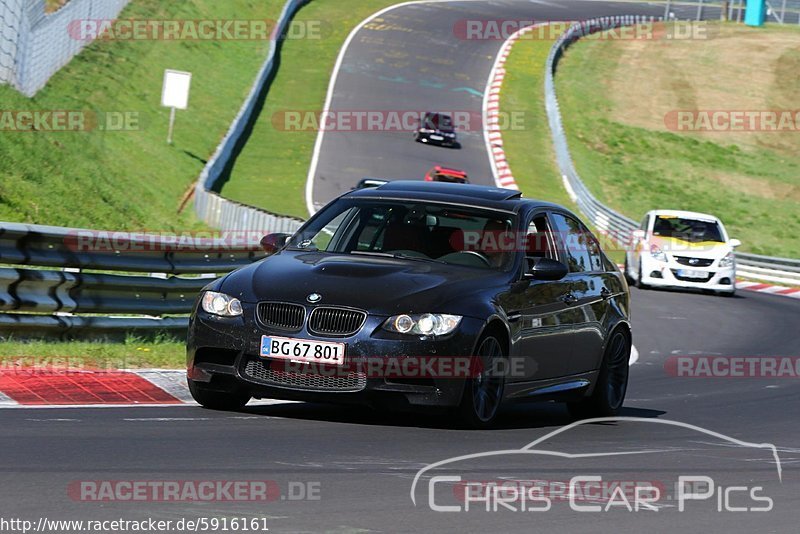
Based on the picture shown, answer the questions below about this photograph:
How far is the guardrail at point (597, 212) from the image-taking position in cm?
3469

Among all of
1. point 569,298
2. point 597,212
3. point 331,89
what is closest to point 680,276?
point 597,212

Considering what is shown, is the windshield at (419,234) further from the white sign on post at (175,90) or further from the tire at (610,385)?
the white sign on post at (175,90)

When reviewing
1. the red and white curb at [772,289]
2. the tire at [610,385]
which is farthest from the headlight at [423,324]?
the red and white curb at [772,289]

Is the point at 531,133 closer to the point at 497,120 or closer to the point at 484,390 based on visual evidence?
the point at 497,120

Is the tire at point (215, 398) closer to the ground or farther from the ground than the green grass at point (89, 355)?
farther from the ground

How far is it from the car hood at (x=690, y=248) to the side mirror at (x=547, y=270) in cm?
1818

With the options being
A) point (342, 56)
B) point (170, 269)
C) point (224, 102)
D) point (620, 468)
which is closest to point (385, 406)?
point (620, 468)

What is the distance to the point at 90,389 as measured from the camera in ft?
31.2

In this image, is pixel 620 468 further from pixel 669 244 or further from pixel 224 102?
pixel 224 102

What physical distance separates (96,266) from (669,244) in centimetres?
1744

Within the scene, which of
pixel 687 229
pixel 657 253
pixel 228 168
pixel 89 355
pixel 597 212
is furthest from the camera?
pixel 228 168

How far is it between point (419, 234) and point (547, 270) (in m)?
0.89

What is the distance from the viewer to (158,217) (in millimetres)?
26500

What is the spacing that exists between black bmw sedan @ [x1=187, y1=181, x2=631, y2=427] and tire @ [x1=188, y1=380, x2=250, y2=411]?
1 cm
